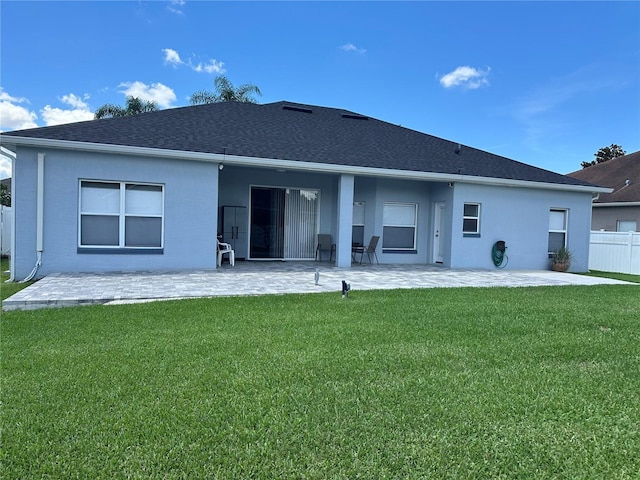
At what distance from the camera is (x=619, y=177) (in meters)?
22.6

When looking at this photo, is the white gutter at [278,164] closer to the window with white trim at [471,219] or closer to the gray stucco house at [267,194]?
the gray stucco house at [267,194]

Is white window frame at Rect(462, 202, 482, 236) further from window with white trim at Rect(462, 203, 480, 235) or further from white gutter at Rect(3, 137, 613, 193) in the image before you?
white gutter at Rect(3, 137, 613, 193)

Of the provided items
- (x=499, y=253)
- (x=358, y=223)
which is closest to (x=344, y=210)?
(x=358, y=223)

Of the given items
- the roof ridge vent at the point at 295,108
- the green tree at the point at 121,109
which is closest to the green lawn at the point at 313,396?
the roof ridge vent at the point at 295,108

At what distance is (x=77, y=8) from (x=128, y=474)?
1256cm

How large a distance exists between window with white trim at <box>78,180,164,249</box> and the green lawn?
4.03m

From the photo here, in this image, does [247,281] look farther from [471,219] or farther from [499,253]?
[499,253]

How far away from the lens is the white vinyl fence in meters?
14.9

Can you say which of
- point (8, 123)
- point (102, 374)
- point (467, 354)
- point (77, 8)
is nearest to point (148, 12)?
point (77, 8)

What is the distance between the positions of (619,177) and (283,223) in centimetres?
1946

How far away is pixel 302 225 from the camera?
46.4ft

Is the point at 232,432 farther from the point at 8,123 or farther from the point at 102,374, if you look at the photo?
the point at 8,123

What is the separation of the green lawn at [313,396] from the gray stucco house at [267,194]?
162 inches

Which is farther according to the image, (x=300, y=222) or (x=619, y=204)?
(x=619, y=204)
